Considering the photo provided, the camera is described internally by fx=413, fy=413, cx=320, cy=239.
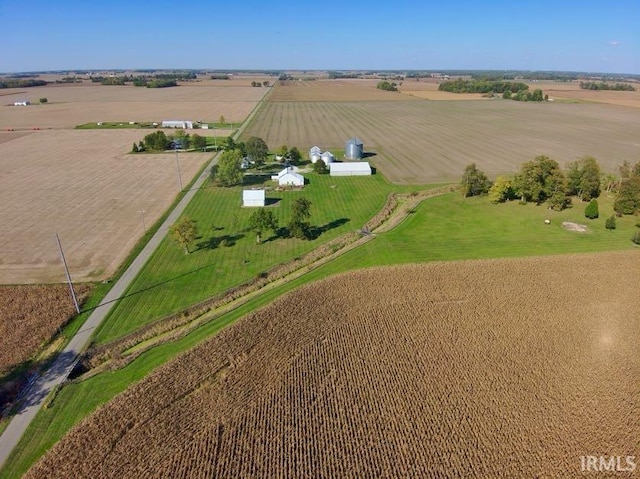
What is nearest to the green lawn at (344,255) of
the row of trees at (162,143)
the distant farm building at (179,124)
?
the row of trees at (162,143)

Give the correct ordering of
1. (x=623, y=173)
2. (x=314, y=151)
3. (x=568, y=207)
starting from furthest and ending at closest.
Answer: (x=314, y=151), (x=623, y=173), (x=568, y=207)

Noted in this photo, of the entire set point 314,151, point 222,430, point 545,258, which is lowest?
point 222,430

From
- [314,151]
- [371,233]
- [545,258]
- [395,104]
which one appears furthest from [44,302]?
[395,104]

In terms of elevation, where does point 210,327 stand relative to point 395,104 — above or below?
below

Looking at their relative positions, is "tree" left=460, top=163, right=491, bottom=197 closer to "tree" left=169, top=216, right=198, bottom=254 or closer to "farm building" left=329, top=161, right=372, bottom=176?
"farm building" left=329, top=161, right=372, bottom=176

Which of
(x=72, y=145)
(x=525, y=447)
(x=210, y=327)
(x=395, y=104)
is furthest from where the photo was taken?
(x=395, y=104)

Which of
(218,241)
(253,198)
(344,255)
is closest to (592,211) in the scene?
(344,255)

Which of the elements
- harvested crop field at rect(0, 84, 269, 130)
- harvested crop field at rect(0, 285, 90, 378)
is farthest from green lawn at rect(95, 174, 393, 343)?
harvested crop field at rect(0, 84, 269, 130)

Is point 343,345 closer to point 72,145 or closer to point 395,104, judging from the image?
point 72,145
